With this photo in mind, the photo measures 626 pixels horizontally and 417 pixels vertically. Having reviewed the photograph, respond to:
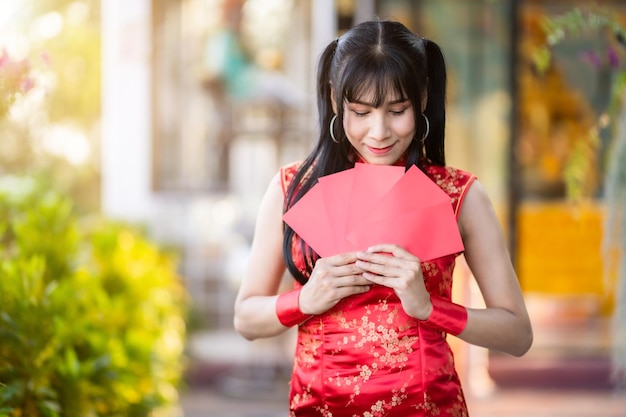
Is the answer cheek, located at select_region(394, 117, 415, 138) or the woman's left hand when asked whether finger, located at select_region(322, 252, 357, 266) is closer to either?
the woman's left hand

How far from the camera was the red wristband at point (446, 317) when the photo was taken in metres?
1.82

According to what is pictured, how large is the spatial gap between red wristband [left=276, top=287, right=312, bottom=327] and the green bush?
2.16 ft

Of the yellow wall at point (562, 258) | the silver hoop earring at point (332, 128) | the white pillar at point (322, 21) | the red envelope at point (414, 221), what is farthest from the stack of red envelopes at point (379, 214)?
the yellow wall at point (562, 258)

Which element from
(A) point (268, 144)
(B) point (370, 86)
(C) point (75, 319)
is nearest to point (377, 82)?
(B) point (370, 86)

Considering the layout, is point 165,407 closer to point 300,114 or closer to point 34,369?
point 34,369

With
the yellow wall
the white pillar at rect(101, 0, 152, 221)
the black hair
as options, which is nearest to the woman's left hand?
the black hair

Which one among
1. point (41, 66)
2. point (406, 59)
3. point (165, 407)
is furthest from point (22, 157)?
point (406, 59)

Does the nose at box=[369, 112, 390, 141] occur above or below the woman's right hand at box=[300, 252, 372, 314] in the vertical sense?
above

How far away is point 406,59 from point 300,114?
212 inches

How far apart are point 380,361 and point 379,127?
0.45m

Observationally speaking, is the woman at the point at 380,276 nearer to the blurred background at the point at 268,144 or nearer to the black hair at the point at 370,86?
the black hair at the point at 370,86

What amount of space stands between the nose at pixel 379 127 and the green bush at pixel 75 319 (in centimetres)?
100

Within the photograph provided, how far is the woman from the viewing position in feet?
5.95

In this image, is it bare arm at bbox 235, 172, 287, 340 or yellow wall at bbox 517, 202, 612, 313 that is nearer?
bare arm at bbox 235, 172, 287, 340
